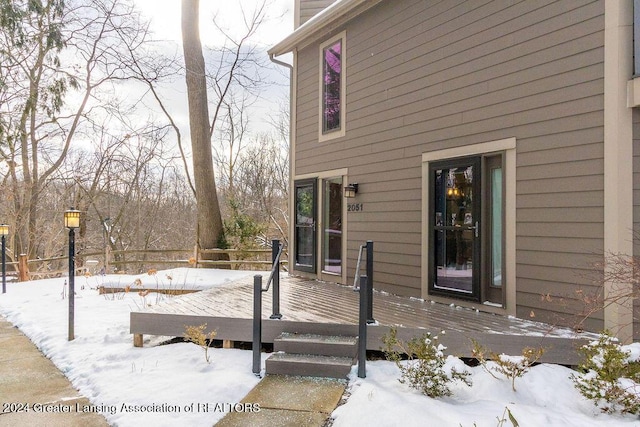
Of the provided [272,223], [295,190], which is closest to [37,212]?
[272,223]

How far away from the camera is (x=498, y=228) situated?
4.64m

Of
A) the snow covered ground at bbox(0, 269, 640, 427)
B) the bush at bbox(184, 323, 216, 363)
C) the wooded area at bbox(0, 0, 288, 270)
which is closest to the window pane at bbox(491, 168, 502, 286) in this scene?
→ the snow covered ground at bbox(0, 269, 640, 427)

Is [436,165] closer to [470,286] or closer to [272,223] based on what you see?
[470,286]

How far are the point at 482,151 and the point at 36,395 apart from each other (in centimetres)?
480

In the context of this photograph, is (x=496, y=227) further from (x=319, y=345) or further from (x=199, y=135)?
(x=199, y=135)

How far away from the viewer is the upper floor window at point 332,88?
6859mm

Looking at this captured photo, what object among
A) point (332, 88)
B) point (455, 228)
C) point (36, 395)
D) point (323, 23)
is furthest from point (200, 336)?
point (323, 23)

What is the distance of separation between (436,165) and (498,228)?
110cm

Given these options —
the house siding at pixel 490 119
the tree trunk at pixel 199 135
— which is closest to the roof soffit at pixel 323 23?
the house siding at pixel 490 119

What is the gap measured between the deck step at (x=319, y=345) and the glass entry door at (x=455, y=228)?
177 cm

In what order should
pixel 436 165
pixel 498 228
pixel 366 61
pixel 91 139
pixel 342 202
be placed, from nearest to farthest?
pixel 498 228, pixel 436 165, pixel 366 61, pixel 342 202, pixel 91 139

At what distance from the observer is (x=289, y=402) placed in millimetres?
3014

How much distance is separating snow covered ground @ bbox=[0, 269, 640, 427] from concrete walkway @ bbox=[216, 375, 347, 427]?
0.10 meters

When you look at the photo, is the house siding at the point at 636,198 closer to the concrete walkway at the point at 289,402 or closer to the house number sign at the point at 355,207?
the concrete walkway at the point at 289,402
